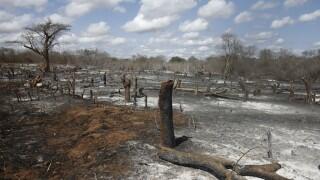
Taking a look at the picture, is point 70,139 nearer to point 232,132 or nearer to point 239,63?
point 232,132

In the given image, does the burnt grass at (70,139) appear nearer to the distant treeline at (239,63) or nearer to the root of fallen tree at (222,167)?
the root of fallen tree at (222,167)

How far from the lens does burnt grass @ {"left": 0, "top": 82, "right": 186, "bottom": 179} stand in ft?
33.8

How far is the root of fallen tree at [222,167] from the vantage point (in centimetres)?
960

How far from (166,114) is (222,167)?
2.94m

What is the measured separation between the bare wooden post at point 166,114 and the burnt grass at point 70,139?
758 mm

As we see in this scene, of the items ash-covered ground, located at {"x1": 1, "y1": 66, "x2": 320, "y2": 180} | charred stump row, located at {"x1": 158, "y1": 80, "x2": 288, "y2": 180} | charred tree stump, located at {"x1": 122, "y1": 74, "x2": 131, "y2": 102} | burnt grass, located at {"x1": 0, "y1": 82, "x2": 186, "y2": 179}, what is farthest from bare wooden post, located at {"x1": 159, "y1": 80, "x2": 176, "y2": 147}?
charred tree stump, located at {"x1": 122, "y1": 74, "x2": 131, "y2": 102}

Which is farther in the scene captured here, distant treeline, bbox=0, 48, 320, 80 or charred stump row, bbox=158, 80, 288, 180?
distant treeline, bbox=0, 48, 320, 80

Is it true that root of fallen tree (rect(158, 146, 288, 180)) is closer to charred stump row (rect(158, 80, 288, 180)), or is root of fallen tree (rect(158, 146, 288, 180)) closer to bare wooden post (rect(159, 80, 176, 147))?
charred stump row (rect(158, 80, 288, 180))

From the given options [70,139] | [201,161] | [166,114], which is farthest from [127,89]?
[201,161]

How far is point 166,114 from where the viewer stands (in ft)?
39.7

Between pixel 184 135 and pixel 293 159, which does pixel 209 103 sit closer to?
pixel 184 135

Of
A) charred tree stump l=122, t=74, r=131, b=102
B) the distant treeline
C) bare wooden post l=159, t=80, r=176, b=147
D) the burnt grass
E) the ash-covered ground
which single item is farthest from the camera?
the distant treeline

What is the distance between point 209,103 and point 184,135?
9.81 meters

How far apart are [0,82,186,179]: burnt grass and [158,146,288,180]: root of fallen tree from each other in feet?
4.37
